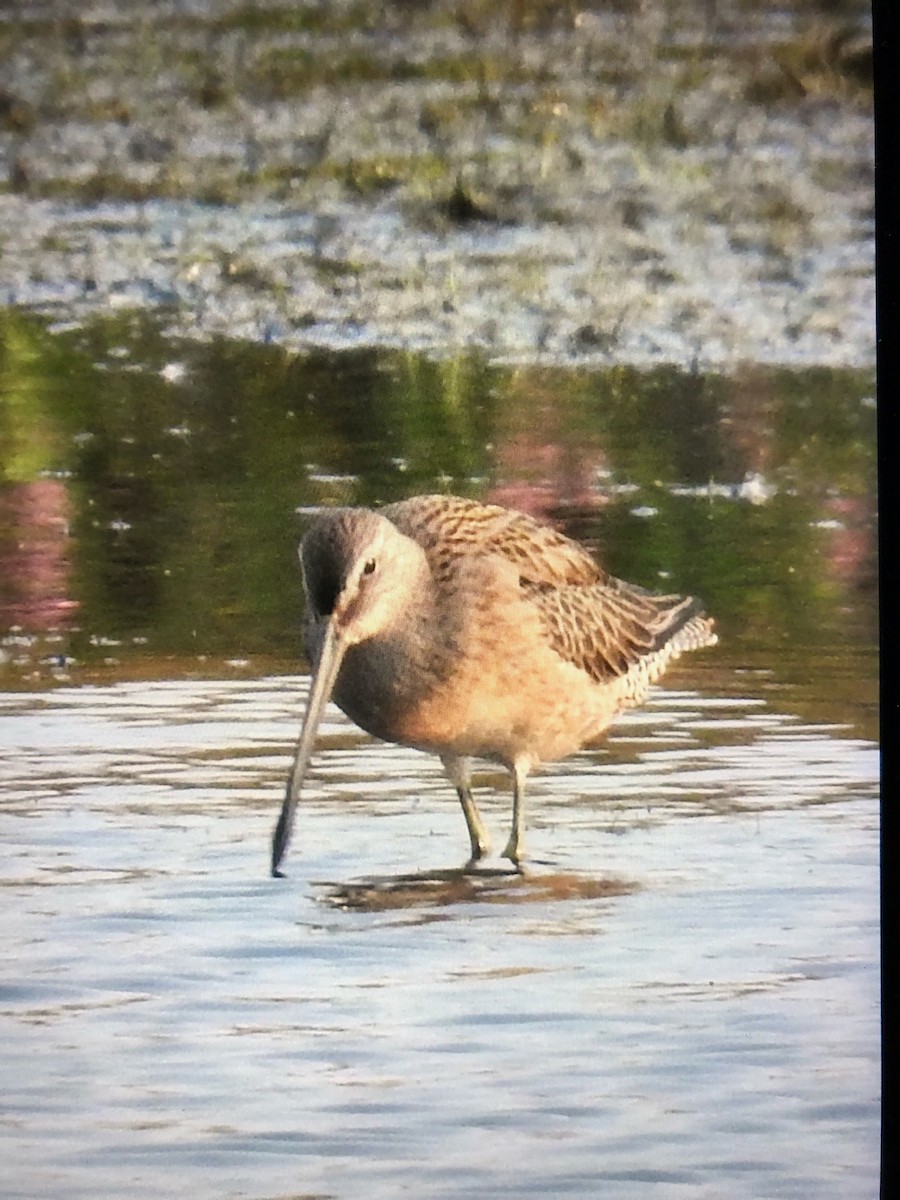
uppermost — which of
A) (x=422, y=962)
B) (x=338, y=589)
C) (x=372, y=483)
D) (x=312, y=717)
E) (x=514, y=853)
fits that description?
(x=372, y=483)

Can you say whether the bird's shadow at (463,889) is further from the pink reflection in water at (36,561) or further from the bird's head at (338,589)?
the pink reflection in water at (36,561)

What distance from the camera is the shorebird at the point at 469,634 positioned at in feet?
9.39

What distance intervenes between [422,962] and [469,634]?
40 centimetres

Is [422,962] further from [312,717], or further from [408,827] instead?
[312,717]

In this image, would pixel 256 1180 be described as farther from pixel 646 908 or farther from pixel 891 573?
pixel 891 573

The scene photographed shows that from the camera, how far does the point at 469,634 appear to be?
2.95 m

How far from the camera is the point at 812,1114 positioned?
277cm

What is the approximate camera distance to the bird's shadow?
2.81 m

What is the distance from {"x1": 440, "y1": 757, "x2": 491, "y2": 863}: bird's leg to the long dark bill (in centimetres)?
16

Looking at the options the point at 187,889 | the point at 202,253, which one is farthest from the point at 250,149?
the point at 187,889

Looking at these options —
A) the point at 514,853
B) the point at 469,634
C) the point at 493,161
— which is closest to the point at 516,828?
the point at 514,853

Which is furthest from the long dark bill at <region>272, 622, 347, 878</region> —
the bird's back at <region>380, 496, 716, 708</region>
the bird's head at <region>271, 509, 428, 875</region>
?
the bird's back at <region>380, 496, 716, 708</region>

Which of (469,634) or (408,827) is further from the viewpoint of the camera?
(469,634)

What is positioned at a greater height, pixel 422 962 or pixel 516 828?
pixel 516 828
